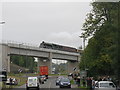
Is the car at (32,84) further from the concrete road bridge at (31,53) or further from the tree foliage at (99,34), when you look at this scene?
the concrete road bridge at (31,53)

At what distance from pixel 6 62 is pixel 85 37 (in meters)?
41.8

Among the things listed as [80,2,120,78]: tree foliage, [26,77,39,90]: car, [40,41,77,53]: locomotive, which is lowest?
[26,77,39,90]: car

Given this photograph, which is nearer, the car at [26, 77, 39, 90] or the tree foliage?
the tree foliage

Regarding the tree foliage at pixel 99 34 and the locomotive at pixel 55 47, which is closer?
the tree foliage at pixel 99 34

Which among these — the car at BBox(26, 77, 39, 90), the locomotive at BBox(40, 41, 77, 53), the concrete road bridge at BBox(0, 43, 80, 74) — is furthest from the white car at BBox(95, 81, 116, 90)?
the locomotive at BBox(40, 41, 77, 53)

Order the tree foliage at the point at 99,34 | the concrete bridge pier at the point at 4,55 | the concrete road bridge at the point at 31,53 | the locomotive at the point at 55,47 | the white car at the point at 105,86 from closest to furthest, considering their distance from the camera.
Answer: the white car at the point at 105,86 < the tree foliage at the point at 99,34 < the concrete bridge pier at the point at 4,55 < the concrete road bridge at the point at 31,53 < the locomotive at the point at 55,47

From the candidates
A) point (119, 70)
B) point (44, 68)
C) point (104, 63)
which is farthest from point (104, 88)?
point (44, 68)

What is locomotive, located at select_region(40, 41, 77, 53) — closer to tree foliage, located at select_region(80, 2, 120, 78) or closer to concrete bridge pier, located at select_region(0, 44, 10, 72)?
concrete bridge pier, located at select_region(0, 44, 10, 72)

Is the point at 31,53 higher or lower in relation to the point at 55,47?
lower

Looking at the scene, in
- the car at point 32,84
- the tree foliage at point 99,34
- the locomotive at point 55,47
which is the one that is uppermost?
the locomotive at point 55,47

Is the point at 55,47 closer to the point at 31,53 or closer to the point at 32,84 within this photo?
the point at 31,53

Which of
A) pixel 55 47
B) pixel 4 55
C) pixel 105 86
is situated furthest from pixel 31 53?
pixel 105 86

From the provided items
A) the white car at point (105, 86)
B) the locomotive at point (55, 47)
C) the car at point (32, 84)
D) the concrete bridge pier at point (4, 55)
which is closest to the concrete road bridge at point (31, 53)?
the concrete bridge pier at point (4, 55)

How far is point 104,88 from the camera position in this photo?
32156 mm
